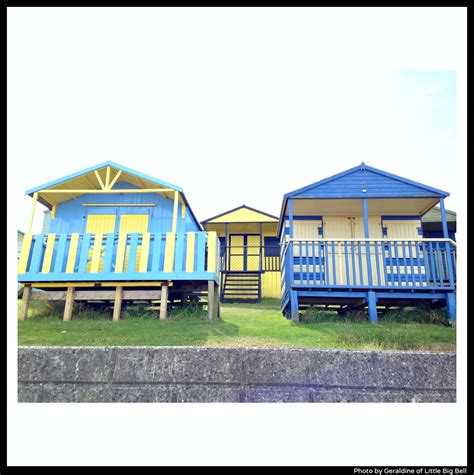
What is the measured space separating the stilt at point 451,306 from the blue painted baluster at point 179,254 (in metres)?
5.57

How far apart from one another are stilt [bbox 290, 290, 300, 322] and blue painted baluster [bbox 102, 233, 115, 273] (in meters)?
3.85

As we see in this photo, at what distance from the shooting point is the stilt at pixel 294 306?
23.7 ft

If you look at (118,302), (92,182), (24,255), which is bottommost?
(118,302)

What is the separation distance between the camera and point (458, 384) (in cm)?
337

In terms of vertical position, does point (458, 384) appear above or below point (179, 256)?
below

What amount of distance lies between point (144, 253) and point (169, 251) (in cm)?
51

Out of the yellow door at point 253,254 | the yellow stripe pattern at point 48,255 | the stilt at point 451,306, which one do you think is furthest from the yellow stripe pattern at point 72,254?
the yellow door at point 253,254

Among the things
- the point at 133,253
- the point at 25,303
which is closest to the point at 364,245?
the point at 133,253

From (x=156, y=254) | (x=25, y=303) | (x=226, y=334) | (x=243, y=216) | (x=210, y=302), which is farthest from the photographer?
(x=243, y=216)

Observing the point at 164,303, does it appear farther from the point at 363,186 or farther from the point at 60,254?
the point at 363,186

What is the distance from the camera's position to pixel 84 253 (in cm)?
710
